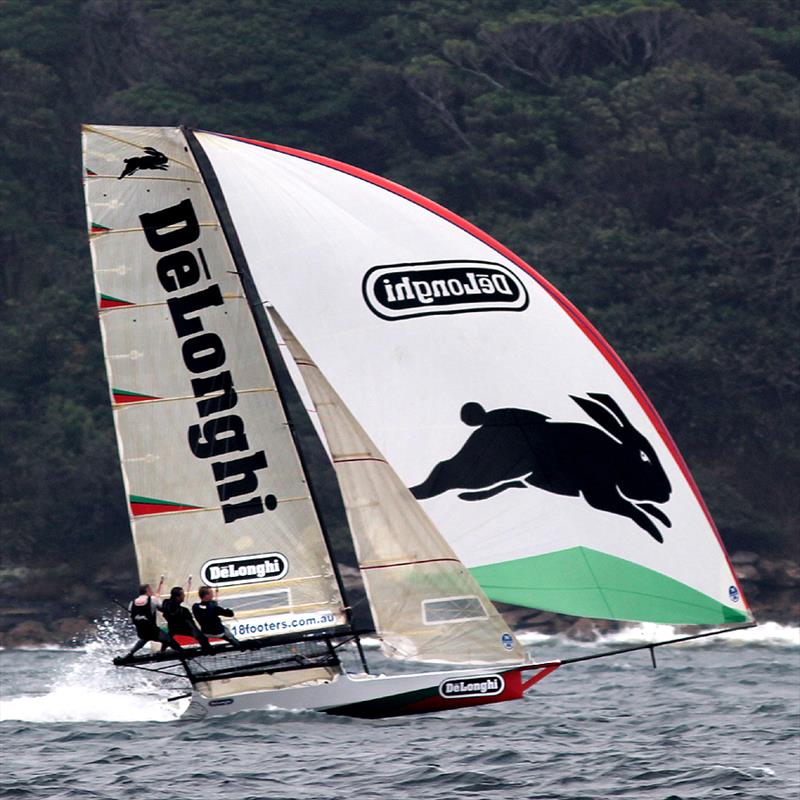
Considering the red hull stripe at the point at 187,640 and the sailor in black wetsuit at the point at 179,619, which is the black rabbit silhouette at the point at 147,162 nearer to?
the sailor in black wetsuit at the point at 179,619

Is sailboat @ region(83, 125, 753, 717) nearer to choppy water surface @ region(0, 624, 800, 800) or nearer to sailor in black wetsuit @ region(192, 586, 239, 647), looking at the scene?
sailor in black wetsuit @ region(192, 586, 239, 647)

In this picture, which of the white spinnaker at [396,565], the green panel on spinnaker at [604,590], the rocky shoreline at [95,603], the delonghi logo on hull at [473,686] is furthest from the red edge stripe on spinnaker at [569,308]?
the rocky shoreline at [95,603]

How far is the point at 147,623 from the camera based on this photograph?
13.0 m

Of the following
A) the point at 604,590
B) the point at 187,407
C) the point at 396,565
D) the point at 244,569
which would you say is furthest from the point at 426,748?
the point at 187,407

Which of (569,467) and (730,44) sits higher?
(730,44)

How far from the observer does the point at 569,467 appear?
40.4 feet

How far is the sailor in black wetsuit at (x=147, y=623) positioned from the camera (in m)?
12.9

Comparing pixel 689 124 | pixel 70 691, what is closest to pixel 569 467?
pixel 70 691

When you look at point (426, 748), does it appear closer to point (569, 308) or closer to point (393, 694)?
point (393, 694)

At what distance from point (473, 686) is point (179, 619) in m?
2.33

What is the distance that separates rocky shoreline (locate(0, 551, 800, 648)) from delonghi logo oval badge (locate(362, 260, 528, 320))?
17.0m

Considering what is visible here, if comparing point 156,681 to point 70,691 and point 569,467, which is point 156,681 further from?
point 569,467

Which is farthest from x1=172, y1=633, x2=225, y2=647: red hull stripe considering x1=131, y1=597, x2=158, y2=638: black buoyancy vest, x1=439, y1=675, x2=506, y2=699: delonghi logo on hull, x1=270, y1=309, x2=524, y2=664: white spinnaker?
x1=439, y1=675, x2=506, y2=699: delonghi logo on hull

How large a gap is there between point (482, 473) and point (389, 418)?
2.68ft
